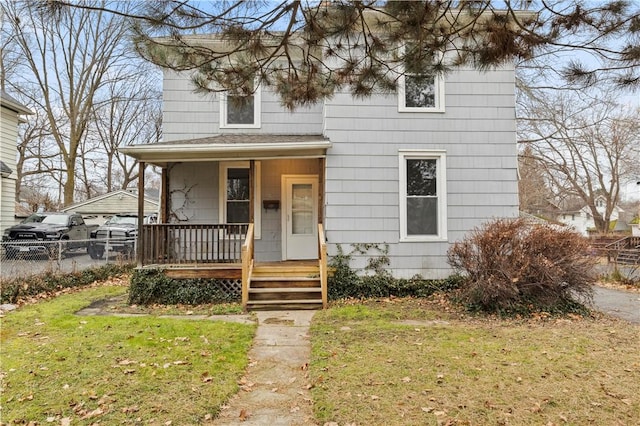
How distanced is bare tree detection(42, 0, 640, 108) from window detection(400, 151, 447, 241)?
393 centimetres

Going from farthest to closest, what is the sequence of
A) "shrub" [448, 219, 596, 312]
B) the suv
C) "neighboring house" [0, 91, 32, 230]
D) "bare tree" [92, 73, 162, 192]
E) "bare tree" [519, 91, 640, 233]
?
"bare tree" [92, 73, 162, 192] → "bare tree" [519, 91, 640, 233] → "neighboring house" [0, 91, 32, 230] → the suv → "shrub" [448, 219, 596, 312]

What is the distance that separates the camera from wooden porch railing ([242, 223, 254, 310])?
7.04 meters

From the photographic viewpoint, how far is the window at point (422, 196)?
806 centimetres

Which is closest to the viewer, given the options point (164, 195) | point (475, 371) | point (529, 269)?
point (475, 371)

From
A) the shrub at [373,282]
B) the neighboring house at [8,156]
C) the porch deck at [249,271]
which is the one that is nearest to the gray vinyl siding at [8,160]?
the neighboring house at [8,156]

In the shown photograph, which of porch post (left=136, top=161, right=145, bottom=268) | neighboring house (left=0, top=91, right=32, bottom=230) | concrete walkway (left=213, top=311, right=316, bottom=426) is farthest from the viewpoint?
neighboring house (left=0, top=91, right=32, bottom=230)

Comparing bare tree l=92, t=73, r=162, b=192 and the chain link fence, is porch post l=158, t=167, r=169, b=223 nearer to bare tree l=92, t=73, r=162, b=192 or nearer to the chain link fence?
the chain link fence

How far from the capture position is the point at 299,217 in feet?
31.3

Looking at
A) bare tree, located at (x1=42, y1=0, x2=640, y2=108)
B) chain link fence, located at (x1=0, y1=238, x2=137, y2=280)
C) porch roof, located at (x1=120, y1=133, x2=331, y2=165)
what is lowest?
chain link fence, located at (x1=0, y1=238, x2=137, y2=280)

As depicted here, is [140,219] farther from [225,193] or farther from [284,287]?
[284,287]

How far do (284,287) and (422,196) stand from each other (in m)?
3.33

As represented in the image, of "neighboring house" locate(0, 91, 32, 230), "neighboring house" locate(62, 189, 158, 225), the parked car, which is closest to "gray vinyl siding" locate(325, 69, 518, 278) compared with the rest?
the parked car

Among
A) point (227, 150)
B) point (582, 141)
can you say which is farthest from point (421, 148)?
point (582, 141)

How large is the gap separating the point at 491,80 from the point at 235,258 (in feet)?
21.1
